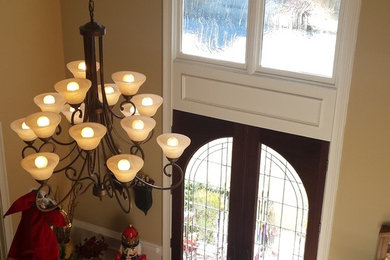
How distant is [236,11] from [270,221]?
1785 mm

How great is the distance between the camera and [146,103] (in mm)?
3316

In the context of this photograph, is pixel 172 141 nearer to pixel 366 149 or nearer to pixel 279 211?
pixel 366 149

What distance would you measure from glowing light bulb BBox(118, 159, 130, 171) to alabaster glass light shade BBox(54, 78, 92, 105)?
1.19 feet

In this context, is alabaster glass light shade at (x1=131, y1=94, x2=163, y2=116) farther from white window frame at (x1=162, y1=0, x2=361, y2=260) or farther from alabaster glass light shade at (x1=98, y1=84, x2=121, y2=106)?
white window frame at (x1=162, y1=0, x2=361, y2=260)

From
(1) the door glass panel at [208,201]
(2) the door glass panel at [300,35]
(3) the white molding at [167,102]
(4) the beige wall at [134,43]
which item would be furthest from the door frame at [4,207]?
(2) the door glass panel at [300,35]

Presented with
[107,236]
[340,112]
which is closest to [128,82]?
[340,112]

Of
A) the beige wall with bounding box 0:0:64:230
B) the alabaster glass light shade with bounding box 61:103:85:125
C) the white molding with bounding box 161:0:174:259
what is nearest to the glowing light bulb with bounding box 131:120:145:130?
the alabaster glass light shade with bounding box 61:103:85:125

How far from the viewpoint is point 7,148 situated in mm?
5070

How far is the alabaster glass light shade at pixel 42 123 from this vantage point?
295cm

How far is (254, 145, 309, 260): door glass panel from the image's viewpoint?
16.2 ft

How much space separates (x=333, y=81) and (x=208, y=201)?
161 cm

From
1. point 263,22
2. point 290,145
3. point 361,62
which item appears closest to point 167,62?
point 263,22

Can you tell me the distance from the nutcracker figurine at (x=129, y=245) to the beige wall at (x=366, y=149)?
1738 millimetres

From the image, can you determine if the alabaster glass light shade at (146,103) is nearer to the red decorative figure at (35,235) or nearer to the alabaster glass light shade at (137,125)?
the alabaster glass light shade at (137,125)
